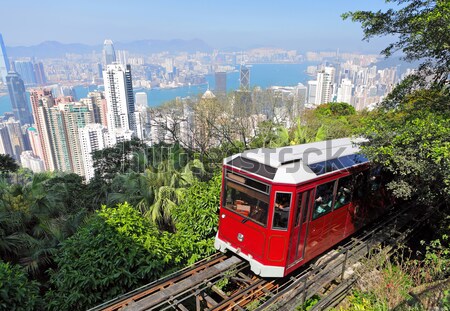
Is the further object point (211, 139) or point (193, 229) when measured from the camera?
point (211, 139)

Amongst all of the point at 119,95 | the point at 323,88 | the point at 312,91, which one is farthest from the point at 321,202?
the point at 119,95

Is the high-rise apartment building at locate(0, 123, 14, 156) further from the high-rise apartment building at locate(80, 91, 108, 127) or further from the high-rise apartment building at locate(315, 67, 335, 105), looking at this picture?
the high-rise apartment building at locate(315, 67, 335, 105)

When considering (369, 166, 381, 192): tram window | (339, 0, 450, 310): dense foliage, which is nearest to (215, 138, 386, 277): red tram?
(369, 166, 381, 192): tram window

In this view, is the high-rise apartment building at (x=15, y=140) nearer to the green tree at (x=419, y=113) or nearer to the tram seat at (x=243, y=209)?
the tram seat at (x=243, y=209)

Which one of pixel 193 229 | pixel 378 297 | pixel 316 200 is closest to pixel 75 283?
pixel 193 229

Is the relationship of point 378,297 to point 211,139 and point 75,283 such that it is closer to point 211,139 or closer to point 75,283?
point 75,283

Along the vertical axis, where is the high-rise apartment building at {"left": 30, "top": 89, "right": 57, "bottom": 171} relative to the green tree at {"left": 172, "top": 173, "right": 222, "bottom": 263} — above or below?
below

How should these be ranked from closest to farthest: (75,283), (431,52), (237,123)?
(75,283) < (431,52) < (237,123)
